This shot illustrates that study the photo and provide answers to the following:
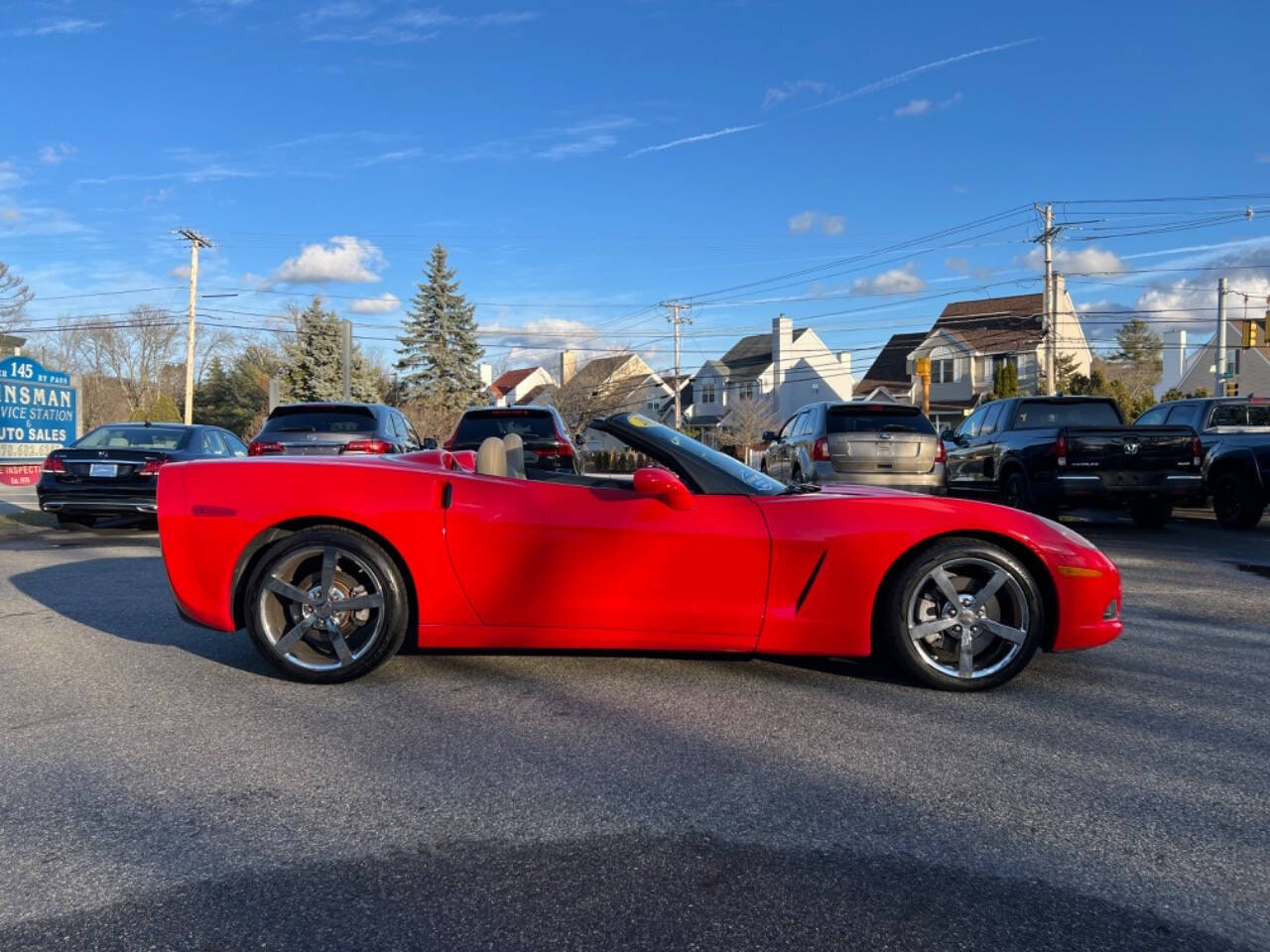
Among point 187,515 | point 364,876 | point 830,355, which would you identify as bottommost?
point 364,876

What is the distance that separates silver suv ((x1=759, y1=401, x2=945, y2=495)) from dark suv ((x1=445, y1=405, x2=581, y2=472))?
3.00m

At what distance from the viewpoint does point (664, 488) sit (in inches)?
168

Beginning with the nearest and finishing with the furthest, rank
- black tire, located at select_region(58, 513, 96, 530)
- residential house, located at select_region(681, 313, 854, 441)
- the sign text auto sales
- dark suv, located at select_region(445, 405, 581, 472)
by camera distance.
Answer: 1. black tire, located at select_region(58, 513, 96, 530)
2. dark suv, located at select_region(445, 405, 581, 472)
3. the sign text auto sales
4. residential house, located at select_region(681, 313, 854, 441)

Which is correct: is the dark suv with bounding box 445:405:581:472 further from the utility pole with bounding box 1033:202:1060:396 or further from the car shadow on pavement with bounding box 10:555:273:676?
the utility pole with bounding box 1033:202:1060:396

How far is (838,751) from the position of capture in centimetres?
354

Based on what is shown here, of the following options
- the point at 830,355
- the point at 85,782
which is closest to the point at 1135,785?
the point at 85,782

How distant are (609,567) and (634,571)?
0.37 ft

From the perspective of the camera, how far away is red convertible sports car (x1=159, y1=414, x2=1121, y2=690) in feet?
13.9

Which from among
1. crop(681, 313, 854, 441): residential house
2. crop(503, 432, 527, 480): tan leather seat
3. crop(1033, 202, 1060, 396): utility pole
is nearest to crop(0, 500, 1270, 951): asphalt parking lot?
crop(503, 432, 527, 480): tan leather seat

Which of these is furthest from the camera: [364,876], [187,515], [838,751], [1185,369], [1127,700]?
[1185,369]

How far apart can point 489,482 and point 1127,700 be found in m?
3.04

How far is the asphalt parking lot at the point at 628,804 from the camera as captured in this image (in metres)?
2.35

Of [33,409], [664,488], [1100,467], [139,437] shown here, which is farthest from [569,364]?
[664,488]

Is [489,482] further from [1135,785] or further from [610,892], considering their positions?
[1135,785]
